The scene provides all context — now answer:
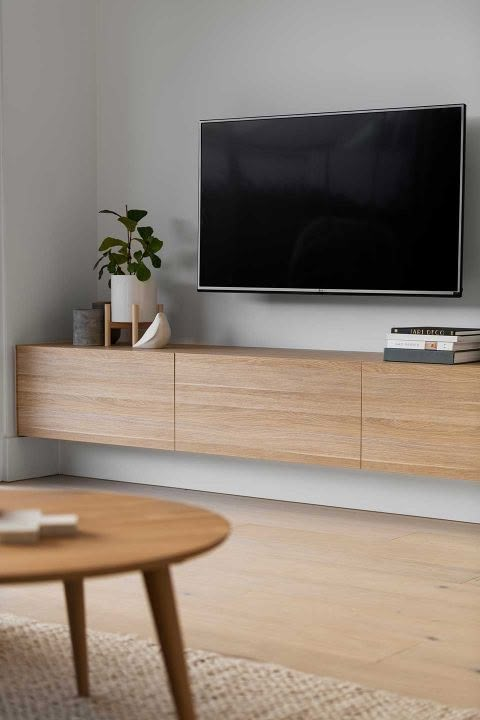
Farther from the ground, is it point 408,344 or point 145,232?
point 145,232

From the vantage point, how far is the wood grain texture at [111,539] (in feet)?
5.30

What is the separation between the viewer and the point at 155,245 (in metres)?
4.59

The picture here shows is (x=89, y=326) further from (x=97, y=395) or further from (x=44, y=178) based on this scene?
(x=44, y=178)

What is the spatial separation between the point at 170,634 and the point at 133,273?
2.98 meters

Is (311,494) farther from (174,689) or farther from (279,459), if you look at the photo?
(174,689)

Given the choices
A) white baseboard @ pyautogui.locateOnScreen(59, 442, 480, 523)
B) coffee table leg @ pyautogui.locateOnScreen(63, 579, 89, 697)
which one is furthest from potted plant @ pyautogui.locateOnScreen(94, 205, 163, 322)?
coffee table leg @ pyautogui.locateOnScreen(63, 579, 89, 697)

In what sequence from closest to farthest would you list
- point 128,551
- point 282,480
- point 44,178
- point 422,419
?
1. point 128,551
2. point 422,419
3. point 282,480
4. point 44,178

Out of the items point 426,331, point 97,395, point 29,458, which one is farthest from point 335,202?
point 29,458

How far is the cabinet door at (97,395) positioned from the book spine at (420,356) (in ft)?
2.91

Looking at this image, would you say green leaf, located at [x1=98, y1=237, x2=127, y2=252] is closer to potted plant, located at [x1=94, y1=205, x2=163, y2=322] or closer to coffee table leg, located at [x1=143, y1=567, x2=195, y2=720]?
potted plant, located at [x1=94, y1=205, x2=163, y2=322]

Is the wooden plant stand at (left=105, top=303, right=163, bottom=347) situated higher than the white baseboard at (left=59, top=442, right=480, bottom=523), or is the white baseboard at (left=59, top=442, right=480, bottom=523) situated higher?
the wooden plant stand at (left=105, top=303, right=163, bottom=347)

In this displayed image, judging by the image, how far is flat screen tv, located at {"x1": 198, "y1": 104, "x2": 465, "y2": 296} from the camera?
3955 millimetres

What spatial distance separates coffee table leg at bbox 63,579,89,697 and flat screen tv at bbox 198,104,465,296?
2222 millimetres

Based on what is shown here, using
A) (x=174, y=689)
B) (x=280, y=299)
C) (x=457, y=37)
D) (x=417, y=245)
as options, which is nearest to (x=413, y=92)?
(x=457, y=37)
